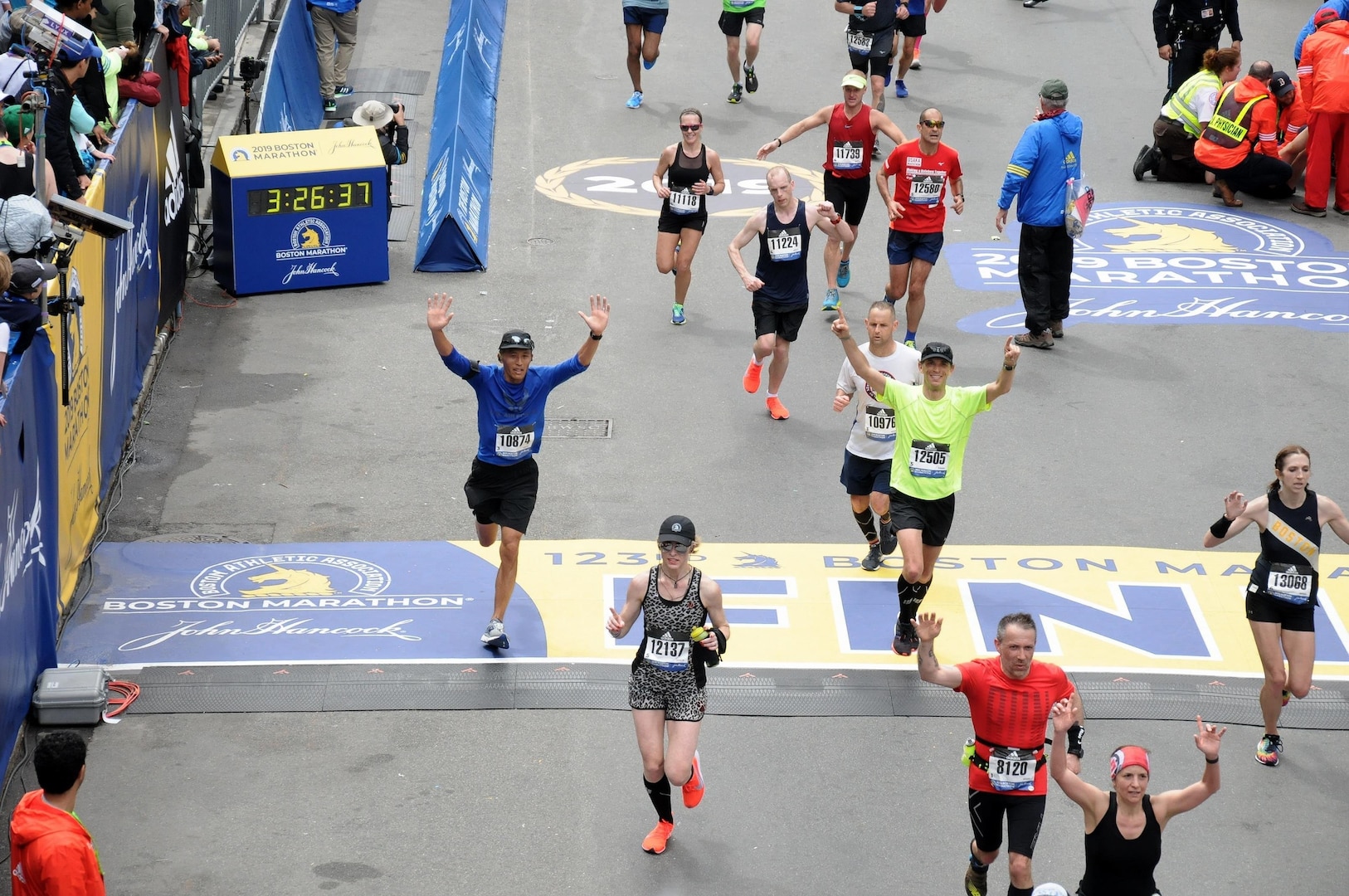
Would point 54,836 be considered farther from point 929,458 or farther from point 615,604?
point 929,458

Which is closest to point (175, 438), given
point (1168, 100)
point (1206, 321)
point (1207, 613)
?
point (1207, 613)

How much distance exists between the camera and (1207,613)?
1075 centimetres

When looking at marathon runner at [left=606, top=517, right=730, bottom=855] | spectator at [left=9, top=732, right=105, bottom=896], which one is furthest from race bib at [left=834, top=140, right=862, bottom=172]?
spectator at [left=9, top=732, right=105, bottom=896]

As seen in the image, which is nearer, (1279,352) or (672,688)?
(672,688)

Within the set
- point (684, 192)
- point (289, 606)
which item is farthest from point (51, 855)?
point (684, 192)

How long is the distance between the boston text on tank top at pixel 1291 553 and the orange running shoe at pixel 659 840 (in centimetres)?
351

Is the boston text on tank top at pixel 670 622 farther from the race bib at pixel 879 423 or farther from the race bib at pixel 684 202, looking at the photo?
the race bib at pixel 684 202

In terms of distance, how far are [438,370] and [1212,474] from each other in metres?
6.50

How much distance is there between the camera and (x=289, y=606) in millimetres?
10508

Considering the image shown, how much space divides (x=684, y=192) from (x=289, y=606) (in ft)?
19.6

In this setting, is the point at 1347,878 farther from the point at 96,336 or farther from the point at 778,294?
the point at 96,336

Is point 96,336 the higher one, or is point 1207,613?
point 96,336

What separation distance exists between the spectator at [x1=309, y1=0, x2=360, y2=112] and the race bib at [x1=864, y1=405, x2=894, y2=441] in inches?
458

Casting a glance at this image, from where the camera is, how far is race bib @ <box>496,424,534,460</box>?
9.69 metres
